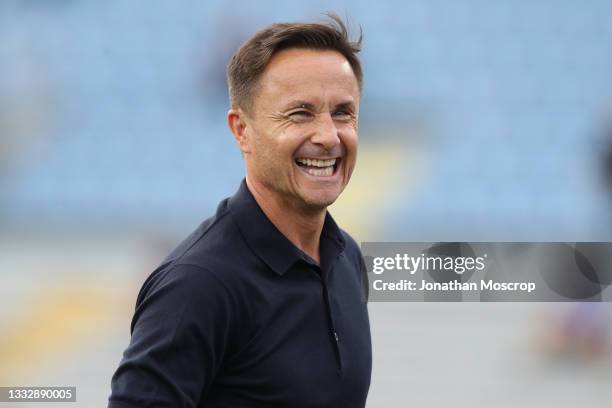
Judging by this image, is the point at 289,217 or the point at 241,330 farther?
the point at 289,217

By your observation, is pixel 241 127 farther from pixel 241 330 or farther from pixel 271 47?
pixel 241 330

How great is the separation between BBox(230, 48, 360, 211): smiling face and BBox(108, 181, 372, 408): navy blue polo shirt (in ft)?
0.25

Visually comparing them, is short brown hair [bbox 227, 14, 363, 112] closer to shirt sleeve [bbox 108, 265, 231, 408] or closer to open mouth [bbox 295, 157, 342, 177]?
open mouth [bbox 295, 157, 342, 177]

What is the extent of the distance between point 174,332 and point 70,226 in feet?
7.56

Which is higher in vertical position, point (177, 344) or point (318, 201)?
point (318, 201)

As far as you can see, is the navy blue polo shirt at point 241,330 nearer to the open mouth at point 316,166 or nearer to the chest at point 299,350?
the chest at point 299,350

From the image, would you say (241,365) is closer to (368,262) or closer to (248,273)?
(248,273)

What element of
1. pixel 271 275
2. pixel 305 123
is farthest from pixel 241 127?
pixel 271 275

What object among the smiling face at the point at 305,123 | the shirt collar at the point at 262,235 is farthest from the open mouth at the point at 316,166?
the shirt collar at the point at 262,235

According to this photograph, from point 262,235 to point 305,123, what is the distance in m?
0.17

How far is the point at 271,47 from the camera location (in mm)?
1231

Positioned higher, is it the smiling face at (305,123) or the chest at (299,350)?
the smiling face at (305,123)

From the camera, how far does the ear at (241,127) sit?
1.29 m

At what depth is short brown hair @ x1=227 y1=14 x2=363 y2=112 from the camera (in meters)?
1.23
